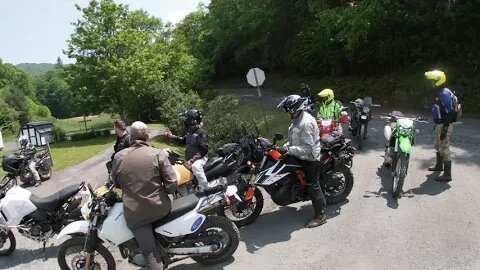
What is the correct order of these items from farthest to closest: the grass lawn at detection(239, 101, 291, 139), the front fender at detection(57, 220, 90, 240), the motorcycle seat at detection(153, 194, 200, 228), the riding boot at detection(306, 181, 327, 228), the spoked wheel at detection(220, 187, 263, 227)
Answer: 1. the grass lawn at detection(239, 101, 291, 139)
2. the spoked wheel at detection(220, 187, 263, 227)
3. the riding boot at detection(306, 181, 327, 228)
4. the front fender at detection(57, 220, 90, 240)
5. the motorcycle seat at detection(153, 194, 200, 228)

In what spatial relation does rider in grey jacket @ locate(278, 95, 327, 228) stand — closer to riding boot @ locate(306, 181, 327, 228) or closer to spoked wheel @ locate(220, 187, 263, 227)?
riding boot @ locate(306, 181, 327, 228)

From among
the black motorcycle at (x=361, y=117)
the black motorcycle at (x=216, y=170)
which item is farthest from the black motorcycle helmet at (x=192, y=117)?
the black motorcycle at (x=361, y=117)

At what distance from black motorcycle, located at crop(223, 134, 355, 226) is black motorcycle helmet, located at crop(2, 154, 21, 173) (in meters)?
7.26

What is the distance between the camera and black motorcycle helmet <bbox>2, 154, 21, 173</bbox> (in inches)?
439

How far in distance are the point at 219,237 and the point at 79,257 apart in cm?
166

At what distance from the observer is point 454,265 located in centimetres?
507

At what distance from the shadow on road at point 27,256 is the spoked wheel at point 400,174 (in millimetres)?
5322

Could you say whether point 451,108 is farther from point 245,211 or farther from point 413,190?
point 245,211

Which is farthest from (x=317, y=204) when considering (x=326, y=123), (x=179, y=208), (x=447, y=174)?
(x=326, y=123)

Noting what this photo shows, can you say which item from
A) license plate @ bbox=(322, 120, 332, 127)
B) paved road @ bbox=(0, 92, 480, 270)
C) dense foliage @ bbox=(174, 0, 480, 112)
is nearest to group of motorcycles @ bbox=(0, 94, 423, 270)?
paved road @ bbox=(0, 92, 480, 270)

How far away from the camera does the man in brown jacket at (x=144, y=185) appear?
15.2 ft

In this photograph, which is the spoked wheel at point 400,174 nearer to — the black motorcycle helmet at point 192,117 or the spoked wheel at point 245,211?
the spoked wheel at point 245,211

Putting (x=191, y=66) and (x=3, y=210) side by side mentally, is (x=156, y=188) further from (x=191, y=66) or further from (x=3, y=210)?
(x=191, y=66)

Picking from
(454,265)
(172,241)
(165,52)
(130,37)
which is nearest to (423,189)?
(454,265)
